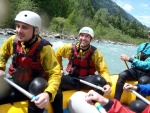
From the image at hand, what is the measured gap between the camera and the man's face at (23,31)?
2088 millimetres

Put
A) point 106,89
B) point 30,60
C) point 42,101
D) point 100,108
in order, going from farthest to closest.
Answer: point 106,89, point 30,60, point 42,101, point 100,108

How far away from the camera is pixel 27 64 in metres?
2.23

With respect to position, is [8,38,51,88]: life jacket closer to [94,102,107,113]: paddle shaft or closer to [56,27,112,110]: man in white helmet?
[94,102,107,113]: paddle shaft

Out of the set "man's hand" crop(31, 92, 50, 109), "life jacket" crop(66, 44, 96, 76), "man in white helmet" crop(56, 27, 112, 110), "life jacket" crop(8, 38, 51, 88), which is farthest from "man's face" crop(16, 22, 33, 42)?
"life jacket" crop(66, 44, 96, 76)

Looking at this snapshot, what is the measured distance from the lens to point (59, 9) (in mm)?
41500

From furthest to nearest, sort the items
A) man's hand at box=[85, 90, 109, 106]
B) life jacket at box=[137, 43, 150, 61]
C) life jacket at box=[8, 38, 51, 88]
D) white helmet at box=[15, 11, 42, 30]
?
life jacket at box=[137, 43, 150, 61]
life jacket at box=[8, 38, 51, 88]
white helmet at box=[15, 11, 42, 30]
man's hand at box=[85, 90, 109, 106]

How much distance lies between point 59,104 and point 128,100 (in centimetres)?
166

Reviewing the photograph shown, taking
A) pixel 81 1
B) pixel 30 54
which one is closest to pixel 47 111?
pixel 30 54

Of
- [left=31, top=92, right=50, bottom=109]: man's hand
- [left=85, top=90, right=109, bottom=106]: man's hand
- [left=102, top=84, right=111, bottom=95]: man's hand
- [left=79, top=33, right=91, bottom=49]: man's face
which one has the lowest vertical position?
[left=102, top=84, right=111, bottom=95]: man's hand

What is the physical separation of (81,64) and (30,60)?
115 centimetres

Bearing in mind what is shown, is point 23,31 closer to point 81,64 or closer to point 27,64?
point 27,64

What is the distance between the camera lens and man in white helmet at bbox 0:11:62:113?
2.06 m

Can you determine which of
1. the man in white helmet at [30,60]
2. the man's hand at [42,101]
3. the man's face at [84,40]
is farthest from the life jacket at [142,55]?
the man's hand at [42,101]

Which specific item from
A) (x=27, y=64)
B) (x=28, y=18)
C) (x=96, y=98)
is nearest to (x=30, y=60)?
(x=27, y=64)
